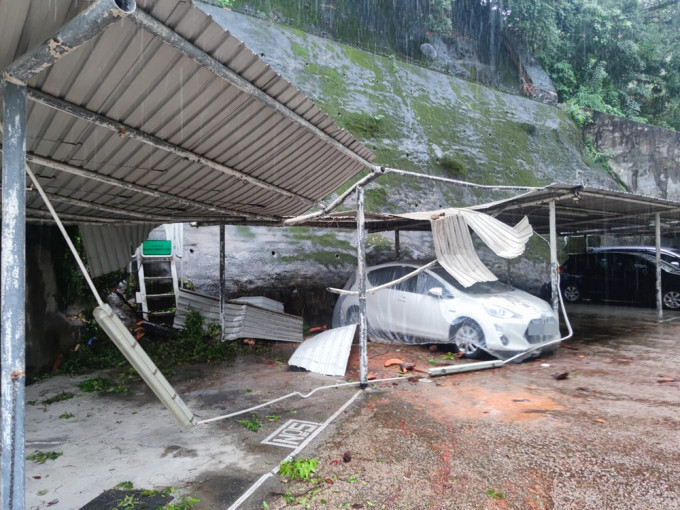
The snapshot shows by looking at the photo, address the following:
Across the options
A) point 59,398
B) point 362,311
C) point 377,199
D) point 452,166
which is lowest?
point 59,398

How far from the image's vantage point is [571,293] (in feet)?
43.2

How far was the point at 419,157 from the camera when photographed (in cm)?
1323

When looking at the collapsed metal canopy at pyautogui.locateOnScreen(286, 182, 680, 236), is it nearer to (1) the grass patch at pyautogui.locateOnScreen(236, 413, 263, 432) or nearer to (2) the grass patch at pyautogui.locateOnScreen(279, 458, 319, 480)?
(1) the grass patch at pyautogui.locateOnScreen(236, 413, 263, 432)

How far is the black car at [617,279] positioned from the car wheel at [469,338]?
24.6 ft

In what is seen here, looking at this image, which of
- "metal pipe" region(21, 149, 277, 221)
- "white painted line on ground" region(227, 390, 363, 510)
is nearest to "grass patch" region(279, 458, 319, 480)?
"white painted line on ground" region(227, 390, 363, 510)

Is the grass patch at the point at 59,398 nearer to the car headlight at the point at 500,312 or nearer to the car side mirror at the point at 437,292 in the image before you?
the car side mirror at the point at 437,292

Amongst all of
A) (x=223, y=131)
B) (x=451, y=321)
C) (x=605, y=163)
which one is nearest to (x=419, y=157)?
(x=451, y=321)

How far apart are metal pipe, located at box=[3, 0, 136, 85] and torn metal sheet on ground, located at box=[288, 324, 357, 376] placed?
15.7 feet

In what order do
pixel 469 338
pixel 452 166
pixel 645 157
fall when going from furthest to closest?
pixel 645 157, pixel 452 166, pixel 469 338

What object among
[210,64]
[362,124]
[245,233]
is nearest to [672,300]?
[362,124]

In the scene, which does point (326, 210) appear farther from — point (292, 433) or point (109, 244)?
point (109, 244)

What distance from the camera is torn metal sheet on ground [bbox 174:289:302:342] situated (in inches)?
300

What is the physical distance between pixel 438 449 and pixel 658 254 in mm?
8925

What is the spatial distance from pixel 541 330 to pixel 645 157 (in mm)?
14639
